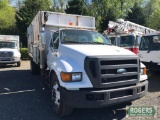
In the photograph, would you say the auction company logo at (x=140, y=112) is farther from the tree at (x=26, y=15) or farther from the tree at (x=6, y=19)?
the tree at (x=6, y=19)

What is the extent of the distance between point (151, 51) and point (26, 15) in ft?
80.1

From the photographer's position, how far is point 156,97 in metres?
7.05

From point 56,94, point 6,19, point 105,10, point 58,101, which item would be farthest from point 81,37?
point 6,19

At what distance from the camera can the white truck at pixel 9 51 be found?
643 inches

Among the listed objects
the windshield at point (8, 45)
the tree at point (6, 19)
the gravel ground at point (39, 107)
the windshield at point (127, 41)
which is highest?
the tree at point (6, 19)

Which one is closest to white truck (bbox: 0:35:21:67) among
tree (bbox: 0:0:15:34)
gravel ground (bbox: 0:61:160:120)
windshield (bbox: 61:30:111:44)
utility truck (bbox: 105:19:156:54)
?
A: utility truck (bbox: 105:19:156:54)

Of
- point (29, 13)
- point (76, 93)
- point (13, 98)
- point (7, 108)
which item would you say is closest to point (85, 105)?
point (76, 93)

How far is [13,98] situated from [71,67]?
3.09 metres

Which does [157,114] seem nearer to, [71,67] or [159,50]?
[71,67]

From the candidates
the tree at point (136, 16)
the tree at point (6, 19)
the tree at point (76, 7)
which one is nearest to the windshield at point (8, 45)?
the tree at point (76, 7)

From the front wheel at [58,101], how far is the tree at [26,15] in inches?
1013

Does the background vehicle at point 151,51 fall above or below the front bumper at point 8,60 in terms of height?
above

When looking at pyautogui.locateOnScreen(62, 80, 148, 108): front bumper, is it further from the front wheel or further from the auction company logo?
the auction company logo

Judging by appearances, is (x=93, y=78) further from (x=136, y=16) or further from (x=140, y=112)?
(x=136, y=16)
